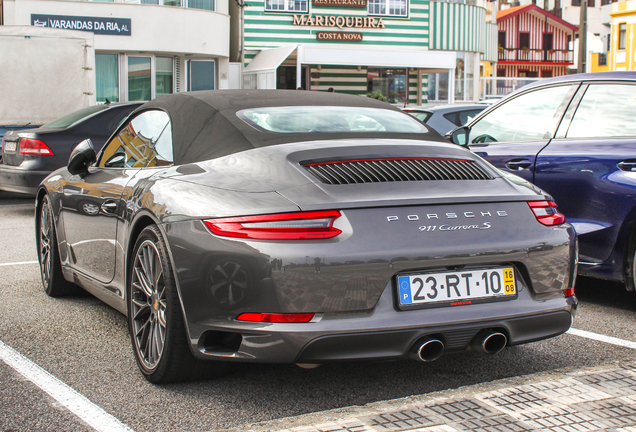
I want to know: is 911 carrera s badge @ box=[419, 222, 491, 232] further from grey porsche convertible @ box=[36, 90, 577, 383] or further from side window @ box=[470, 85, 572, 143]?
side window @ box=[470, 85, 572, 143]

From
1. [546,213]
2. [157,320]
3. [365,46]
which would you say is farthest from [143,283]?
[365,46]

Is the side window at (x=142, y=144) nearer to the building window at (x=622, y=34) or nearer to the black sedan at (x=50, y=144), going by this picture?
the black sedan at (x=50, y=144)

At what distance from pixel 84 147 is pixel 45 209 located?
40.8 inches

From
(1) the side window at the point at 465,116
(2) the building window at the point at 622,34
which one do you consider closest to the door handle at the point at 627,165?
(1) the side window at the point at 465,116

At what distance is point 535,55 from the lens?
6875 cm

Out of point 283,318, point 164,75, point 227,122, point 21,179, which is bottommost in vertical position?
point 283,318

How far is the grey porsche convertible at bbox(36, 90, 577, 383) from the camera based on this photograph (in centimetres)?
304

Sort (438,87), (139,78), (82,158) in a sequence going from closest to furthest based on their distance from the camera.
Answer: (82,158), (139,78), (438,87)

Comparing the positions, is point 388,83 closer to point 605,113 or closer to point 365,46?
point 365,46

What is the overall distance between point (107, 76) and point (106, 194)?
21642 millimetres

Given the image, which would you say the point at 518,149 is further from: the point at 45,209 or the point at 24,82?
the point at 24,82

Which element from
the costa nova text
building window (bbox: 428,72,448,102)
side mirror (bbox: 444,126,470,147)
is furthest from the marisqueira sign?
side mirror (bbox: 444,126,470,147)

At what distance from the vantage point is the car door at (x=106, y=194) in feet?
13.8

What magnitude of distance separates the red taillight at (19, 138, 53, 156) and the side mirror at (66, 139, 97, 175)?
5.65m
